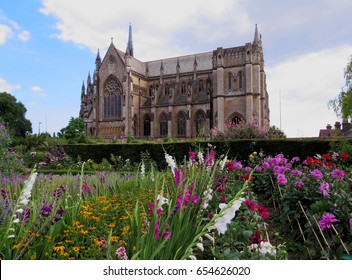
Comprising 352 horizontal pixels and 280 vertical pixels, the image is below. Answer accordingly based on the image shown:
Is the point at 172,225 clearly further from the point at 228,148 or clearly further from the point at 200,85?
the point at 200,85

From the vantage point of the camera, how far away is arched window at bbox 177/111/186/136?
145 ft

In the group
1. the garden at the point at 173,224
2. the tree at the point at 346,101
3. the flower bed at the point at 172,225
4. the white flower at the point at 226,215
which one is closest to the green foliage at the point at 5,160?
the garden at the point at 173,224

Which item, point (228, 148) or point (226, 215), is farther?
point (228, 148)

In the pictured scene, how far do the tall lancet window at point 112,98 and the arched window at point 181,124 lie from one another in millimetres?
8951

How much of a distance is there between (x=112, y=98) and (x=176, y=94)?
32.5 ft

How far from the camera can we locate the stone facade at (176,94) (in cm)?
3977

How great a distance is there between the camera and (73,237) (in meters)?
2.70

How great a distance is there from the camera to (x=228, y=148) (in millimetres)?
14727

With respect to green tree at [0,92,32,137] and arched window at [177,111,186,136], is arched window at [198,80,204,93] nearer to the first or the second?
arched window at [177,111,186,136]

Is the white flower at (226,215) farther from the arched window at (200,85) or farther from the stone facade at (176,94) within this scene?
the arched window at (200,85)

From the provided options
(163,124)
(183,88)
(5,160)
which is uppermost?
(183,88)

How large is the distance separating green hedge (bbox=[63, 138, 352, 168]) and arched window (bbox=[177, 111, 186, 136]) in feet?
86.1

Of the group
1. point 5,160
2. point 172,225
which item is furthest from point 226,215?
point 5,160

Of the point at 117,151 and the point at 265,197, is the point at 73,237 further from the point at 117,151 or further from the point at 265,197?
the point at 117,151
